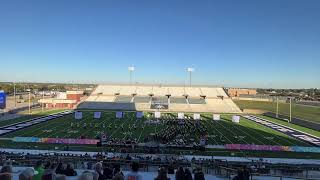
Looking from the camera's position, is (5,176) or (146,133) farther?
(146,133)

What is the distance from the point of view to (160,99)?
92500mm

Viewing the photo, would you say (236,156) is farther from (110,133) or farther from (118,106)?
(118,106)

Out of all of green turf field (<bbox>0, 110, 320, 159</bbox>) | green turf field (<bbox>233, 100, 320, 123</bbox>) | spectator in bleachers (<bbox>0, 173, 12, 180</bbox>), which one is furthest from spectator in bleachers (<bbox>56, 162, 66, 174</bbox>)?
green turf field (<bbox>233, 100, 320, 123</bbox>)

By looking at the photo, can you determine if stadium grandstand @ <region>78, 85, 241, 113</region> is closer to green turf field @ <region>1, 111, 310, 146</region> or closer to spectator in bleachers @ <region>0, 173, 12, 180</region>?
green turf field @ <region>1, 111, 310, 146</region>

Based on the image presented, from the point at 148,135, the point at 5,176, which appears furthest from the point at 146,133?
the point at 5,176

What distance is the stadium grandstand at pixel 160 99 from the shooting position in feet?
277

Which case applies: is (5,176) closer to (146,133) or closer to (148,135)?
(148,135)

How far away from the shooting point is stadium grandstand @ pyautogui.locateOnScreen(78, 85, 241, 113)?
84438 mm

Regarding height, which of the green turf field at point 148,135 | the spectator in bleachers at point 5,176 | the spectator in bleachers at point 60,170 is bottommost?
the green turf field at point 148,135

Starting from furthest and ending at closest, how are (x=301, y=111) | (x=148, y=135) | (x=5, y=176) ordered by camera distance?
1. (x=301, y=111)
2. (x=148, y=135)
3. (x=5, y=176)

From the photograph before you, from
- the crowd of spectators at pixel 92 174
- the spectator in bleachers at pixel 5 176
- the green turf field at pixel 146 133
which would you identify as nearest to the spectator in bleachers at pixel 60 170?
the crowd of spectators at pixel 92 174

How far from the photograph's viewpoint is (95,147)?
1291 inches

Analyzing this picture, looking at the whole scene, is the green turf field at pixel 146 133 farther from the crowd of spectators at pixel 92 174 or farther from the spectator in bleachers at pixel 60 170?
the crowd of spectators at pixel 92 174

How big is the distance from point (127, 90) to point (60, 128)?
56.3 meters
